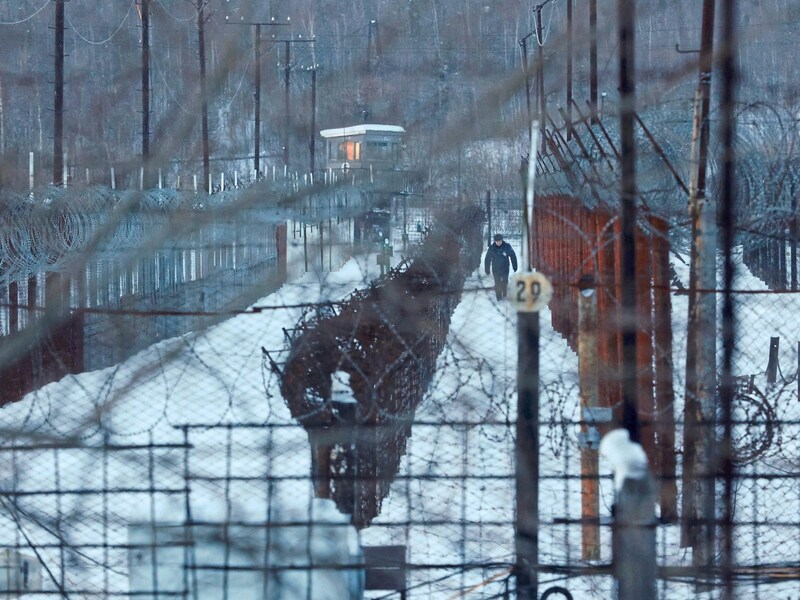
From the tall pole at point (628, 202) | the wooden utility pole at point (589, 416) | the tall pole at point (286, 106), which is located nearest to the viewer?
the tall pole at point (628, 202)

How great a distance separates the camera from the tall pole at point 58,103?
31.5 feet

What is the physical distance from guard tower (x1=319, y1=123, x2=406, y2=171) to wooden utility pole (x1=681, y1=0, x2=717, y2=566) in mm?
20795

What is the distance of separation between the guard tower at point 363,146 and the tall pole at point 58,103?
48.6ft

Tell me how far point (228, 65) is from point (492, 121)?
1770 mm

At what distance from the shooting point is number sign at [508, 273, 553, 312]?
2.57 m

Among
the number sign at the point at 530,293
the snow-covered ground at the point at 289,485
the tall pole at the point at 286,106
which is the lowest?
the snow-covered ground at the point at 289,485

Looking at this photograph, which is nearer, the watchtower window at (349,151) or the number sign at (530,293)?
the number sign at (530,293)

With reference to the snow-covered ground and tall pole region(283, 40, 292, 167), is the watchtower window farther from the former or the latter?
the snow-covered ground

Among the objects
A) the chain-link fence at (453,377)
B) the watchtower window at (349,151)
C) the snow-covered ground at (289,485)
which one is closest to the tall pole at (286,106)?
the watchtower window at (349,151)

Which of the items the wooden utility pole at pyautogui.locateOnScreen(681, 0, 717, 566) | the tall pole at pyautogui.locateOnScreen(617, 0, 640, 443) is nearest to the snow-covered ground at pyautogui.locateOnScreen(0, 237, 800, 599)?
the wooden utility pole at pyautogui.locateOnScreen(681, 0, 717, 566)

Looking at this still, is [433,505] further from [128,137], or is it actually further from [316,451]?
[128,137]

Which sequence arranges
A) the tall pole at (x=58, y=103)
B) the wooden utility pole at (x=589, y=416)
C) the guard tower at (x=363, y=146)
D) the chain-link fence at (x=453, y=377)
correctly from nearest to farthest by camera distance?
the chain-link fence at (x=453, y=377) → the wooden utility pole at (x=589, y=416) → the tall pole at (x=58, y=103) → the guard tower at (x=363, y=146)

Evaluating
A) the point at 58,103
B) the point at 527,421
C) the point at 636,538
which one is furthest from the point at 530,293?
the point at 58,103

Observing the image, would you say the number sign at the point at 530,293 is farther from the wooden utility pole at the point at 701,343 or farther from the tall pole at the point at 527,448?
the wooden utility pole at the point at 701,343
